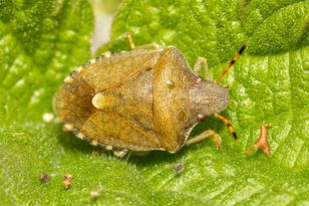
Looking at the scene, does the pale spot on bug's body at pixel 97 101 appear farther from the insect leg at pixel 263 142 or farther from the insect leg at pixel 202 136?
the insect leg at pixel 263 142

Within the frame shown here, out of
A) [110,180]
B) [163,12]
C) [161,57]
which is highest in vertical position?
[163,12]

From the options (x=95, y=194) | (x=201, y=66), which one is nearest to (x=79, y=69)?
(x=201, y=66)

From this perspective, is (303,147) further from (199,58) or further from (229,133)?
(199,58)

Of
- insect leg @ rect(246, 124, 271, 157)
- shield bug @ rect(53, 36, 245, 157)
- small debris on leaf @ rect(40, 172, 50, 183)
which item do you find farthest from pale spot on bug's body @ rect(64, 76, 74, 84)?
insect leg @ rect(246, 124, 271, 157)

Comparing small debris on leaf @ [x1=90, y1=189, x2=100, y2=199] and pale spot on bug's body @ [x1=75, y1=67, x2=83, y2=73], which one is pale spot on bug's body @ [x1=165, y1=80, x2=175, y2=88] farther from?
small debris on leaf @ [x1=90, y1=189, x2=100, y2=199]

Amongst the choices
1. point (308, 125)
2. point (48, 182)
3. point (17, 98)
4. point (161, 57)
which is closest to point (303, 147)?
point (308, 125)

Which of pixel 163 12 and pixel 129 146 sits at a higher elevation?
pixel 163 12

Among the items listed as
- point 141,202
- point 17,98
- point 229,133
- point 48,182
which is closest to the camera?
point 141,202

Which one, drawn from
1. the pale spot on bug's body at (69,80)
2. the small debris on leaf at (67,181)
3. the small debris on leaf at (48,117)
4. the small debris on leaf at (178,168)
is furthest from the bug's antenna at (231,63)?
the small debris on leaf at (48,117)
